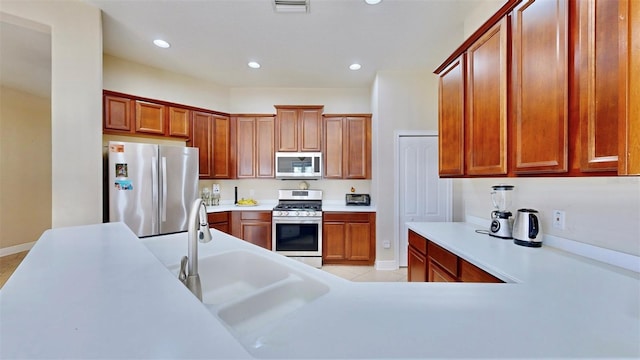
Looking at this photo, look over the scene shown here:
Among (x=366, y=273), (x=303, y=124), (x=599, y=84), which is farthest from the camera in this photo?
(x=303, y=124)

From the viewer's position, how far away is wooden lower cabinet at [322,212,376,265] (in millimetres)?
3576

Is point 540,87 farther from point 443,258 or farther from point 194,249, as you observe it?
point 194,249

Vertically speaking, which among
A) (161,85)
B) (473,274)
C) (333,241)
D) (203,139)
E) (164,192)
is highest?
(161,85)

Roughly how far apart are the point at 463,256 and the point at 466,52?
1532 mm

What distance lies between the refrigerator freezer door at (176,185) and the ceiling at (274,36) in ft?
4.15

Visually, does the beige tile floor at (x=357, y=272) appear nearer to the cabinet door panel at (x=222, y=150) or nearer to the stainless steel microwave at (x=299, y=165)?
the stainless steel microwave at (x=299, y=165)

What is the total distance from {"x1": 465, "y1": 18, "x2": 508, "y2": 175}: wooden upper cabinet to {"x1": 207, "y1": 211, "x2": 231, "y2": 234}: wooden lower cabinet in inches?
124

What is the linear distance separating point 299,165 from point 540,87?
307cm

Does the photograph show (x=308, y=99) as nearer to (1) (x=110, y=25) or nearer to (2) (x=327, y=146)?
(2) (x=327, y=146)

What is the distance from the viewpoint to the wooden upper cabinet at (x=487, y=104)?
1.50m

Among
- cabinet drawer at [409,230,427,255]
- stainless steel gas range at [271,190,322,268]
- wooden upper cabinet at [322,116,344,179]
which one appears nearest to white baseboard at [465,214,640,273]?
cabinet drawer at [409,230,427,255]

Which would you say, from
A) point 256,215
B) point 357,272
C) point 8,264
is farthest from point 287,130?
point 8,264

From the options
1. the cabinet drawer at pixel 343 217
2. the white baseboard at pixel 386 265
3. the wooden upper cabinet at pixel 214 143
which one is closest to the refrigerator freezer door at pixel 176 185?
the wooden upper cabinet at pixel 214 143

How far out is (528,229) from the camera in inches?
61.0
